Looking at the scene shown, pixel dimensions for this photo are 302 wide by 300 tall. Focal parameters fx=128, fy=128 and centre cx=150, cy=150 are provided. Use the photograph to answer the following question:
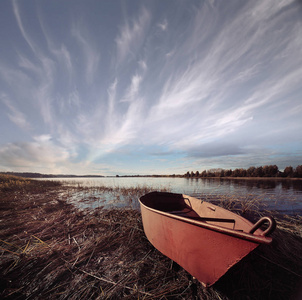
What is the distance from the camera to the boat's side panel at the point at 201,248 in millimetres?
1894

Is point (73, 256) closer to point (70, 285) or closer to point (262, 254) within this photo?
point (70, 285)

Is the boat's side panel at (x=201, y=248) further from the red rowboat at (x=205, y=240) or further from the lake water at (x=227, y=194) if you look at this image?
the lake water at (x=227, y=194)

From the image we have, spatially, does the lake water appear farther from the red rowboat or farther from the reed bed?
the red rowboat

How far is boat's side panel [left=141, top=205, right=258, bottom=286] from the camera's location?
1894 millimetres

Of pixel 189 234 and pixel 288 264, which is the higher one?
pixel 189 234

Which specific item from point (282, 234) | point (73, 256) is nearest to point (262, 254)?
point (282, 234)

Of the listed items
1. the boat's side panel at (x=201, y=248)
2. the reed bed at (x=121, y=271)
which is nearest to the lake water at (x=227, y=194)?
the reed bed at (x=121, y=271)

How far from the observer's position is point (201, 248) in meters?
2.24

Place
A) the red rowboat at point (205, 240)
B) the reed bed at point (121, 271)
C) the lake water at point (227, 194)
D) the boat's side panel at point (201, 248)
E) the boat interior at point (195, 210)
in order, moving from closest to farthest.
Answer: the red rowboat at point (205, 240) → the boat's side panel at point (201, 248) → the reed bed at point (121, 271) → the boat interior at point (195, 210) → the lake water at point (227, 194)

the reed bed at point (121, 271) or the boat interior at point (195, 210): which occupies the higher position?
the boat interior at point (195, 210)

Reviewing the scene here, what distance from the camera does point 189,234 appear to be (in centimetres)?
238

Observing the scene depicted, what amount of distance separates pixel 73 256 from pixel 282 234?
22.6 ft

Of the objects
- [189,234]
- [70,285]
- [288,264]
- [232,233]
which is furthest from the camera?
[288,264]

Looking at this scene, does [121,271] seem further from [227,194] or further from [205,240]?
[227,194]
